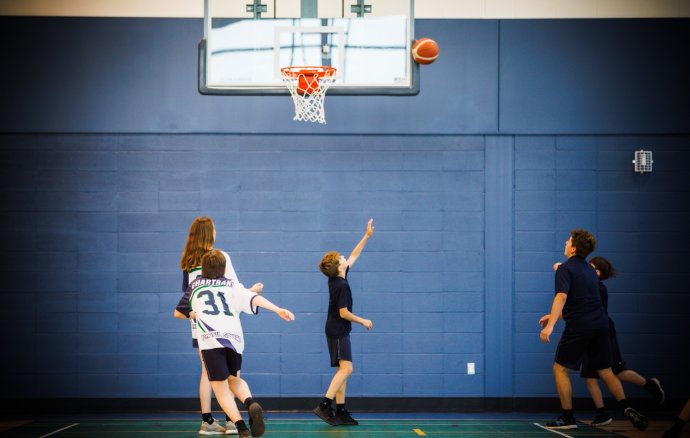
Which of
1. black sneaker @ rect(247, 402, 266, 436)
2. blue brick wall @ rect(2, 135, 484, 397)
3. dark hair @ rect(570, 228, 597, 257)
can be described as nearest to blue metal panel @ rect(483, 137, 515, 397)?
blue brick wall @ rect(2, 135, 484, 397)

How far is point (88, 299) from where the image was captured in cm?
942

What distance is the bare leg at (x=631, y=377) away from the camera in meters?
8.66

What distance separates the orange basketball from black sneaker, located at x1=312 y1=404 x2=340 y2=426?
12.4 ft

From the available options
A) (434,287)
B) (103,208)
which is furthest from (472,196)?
(103,208)

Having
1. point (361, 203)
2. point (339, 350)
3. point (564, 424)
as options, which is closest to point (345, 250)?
point (361, 203)

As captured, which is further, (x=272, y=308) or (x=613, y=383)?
(x=613, y=383)

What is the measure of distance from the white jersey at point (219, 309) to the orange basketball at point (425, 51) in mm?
3330

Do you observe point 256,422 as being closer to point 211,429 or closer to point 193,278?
point 211,429

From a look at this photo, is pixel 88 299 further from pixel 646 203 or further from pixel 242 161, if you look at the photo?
pixel 646 203

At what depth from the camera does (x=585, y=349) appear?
793 cm

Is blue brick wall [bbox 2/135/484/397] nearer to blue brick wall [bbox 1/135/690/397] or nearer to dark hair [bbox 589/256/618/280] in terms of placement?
blue brick wall [bbox 1/135/690/397]

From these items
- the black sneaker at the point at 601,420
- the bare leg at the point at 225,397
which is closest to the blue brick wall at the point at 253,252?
the black sneaker at the point at 601,420

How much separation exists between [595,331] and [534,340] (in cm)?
167

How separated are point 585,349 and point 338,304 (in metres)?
2.49
